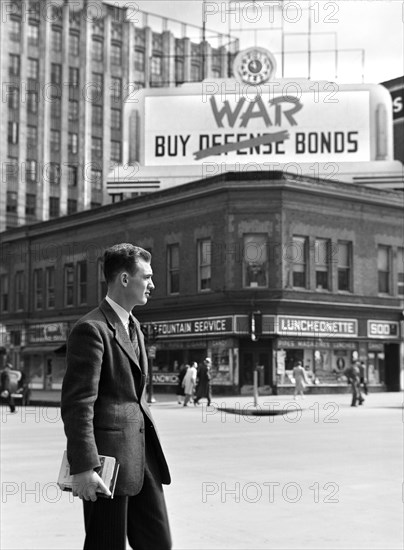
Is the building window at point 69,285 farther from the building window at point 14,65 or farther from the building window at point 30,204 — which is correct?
the building window at point 14,65

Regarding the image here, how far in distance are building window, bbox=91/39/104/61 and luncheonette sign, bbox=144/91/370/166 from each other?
55743 mm

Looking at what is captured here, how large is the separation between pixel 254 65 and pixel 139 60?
67.8 m

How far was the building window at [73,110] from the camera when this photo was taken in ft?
298

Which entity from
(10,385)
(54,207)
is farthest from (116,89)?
(10,385)

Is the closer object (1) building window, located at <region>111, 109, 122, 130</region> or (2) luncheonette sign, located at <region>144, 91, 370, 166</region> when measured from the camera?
(2) luncheonette sign, located at <region>144, 91, 370, 166</region>

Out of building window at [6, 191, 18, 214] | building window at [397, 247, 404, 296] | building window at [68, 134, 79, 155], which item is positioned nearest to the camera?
building window at [397, 247, 404, 296]

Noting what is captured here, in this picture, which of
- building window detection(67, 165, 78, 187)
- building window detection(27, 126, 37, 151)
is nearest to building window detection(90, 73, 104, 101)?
building window detection(67, 165, 78, 187)

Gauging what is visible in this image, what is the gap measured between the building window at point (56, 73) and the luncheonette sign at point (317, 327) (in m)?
56.5

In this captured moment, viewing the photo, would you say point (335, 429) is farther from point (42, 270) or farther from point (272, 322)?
point (42, 270)

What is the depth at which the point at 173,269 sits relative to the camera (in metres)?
44.1

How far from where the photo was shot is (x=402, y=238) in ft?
147

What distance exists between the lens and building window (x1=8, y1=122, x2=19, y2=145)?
87.0 m

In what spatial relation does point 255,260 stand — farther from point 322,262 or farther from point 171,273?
point 171,273

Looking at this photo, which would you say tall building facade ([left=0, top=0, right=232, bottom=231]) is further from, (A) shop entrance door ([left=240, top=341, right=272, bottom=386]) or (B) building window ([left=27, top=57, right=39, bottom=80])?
(A) shop entrance door ([left=240, top=341, right=272, bottom=386])
